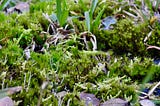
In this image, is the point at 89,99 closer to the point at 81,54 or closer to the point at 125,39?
the point at 81,54

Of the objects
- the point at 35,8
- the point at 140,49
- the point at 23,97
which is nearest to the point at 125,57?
the point at 140,49

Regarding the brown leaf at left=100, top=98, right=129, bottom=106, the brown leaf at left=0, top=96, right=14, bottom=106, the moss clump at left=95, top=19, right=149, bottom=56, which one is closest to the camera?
the brown leaf at left=0, top=96, right=14, bottom=106

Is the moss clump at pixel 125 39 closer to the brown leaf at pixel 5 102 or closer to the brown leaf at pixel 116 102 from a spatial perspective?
the brown leaf at pixel 116 102

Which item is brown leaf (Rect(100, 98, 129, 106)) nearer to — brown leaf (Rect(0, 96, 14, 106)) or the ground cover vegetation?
the ground cover vegetation

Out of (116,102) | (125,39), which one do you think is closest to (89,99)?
(116,102)


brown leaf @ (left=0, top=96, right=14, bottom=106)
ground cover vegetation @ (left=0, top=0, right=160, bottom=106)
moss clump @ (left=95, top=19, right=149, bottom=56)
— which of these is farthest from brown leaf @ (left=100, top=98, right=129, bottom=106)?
moss clump @ (left=95, top=19, right=149, bottom=56)

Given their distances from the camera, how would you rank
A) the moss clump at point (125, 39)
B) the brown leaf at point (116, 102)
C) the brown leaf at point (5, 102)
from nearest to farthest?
the brown leaf at point (5, 102) → the brown leaf at point (116, 102) → the moss clump at point (125, 39)

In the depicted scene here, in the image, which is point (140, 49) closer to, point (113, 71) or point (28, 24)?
point (113, 71)

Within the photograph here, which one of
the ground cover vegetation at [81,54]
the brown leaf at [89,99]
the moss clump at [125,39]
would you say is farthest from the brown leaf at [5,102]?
the moss clump at [125,39]
